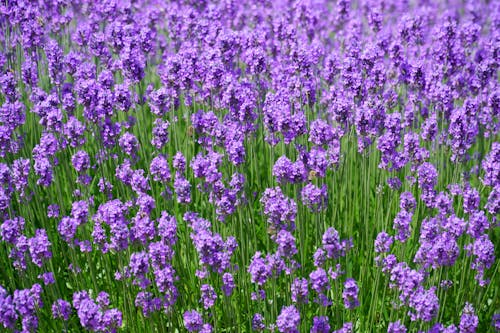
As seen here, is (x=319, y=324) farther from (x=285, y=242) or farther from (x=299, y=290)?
(x=285, y=242)

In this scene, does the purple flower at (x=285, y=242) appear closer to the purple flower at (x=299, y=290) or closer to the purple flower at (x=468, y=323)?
the purple flower at (x=299, y=290)

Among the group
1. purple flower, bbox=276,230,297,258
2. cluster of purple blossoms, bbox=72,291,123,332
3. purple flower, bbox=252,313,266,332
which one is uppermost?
purple flower, bbox=276,230,297,258

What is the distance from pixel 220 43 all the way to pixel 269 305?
191 centimetres

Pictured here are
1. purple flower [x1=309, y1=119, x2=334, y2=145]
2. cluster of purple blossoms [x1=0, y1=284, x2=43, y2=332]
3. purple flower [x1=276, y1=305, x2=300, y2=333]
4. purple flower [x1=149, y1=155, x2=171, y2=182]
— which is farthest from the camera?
purple flower [x1=309, y1=119, x2=334, y2=145]

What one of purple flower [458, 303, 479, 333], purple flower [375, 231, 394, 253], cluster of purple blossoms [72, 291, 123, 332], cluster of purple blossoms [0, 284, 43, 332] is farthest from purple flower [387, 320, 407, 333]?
cluster of purple blossoms [0, 284, 43, 332]

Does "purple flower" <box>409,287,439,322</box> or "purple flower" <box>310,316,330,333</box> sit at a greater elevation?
"purple flower" <box>409,287,439,322</box>

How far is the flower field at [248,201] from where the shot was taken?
11.8ft

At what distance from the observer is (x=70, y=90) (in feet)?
16.4

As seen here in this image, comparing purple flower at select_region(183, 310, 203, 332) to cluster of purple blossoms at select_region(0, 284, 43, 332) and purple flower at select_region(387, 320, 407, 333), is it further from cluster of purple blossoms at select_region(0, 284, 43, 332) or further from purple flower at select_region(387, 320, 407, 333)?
purple flower at select_region(387, 320, 407, 333)

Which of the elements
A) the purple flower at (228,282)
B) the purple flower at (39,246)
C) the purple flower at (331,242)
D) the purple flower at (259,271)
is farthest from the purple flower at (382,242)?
the purple flower at (39,246)

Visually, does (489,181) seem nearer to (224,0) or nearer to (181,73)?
(181,73)

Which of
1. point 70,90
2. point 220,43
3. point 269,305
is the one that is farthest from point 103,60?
point 269,305

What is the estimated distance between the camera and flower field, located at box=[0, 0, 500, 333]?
11.8 ft

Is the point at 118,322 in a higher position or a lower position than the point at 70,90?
lower
